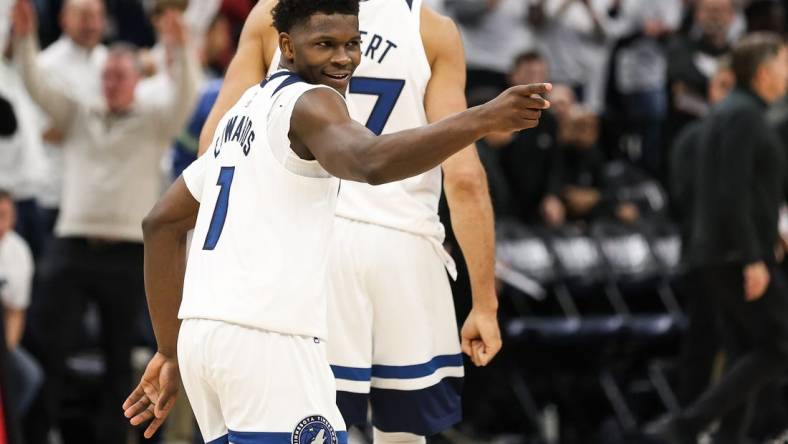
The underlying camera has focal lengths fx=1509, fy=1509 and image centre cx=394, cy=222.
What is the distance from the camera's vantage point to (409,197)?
16.9 feet

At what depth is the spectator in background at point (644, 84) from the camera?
42.1 ft

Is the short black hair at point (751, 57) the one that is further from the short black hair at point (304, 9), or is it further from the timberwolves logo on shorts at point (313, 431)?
the timberwolves logo on shorts at point (313, 431)

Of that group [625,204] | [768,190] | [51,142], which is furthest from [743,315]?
[51,142]

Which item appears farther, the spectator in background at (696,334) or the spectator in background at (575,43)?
the spectator in background at (575,43)

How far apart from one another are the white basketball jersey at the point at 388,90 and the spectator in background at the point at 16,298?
3.68 m

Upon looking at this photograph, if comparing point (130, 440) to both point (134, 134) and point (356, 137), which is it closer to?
point (134, 134)

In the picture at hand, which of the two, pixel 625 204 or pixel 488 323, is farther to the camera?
pixel 625 204

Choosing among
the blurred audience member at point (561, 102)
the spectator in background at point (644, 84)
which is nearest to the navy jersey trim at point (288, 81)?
the blurred audience member at point (561, 102)

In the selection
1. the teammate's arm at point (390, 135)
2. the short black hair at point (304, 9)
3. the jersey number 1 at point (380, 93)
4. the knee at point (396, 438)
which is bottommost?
the knee at point (396, 438)

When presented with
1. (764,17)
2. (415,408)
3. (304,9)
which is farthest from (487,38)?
(304,9)

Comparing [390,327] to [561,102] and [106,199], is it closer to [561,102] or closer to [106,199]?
[106,199]

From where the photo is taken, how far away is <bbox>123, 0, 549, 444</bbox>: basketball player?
392 centimetres

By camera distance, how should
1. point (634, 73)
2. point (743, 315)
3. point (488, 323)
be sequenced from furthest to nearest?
point (634, 73) < point (743, 315) < point (488, 323)

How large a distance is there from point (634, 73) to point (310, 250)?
9.23 m
